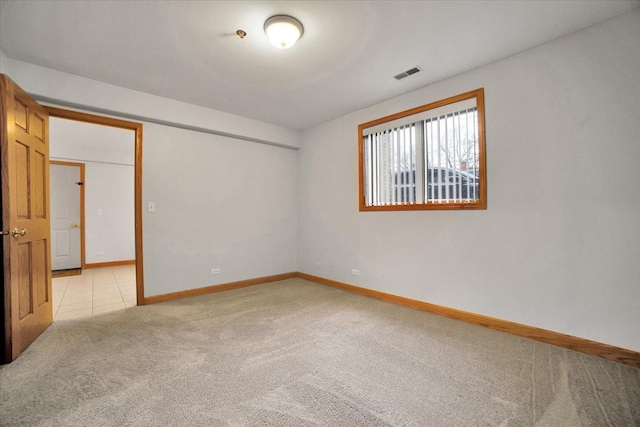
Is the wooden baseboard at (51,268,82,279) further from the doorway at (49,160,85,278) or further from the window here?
the window

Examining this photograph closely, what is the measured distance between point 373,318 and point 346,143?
2503 mm

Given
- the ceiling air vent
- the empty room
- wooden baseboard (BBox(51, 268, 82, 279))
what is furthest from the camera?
wooden baseboard (BBox(51, 268, 82, 279))

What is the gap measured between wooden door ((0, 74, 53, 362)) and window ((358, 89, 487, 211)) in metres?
3.46

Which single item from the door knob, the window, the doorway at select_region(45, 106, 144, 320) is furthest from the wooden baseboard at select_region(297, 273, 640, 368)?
the doorway at select_region(45, 106, 144, 320)

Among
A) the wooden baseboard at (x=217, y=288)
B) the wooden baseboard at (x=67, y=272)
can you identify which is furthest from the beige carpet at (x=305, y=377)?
the wooden baseboard at (x=67, y=272)

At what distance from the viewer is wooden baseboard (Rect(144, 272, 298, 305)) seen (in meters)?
3.42

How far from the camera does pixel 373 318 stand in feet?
9.38

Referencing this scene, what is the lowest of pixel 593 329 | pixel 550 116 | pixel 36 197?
pixel 593 329

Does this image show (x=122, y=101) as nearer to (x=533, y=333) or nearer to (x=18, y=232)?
(x=18, y=232)

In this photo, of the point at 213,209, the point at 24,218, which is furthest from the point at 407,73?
the point at 24,218

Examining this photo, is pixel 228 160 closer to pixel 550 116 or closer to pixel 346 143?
Result: pixel 346 143

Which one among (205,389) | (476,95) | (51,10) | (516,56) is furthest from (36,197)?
(516,56)

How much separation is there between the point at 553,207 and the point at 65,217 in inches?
318

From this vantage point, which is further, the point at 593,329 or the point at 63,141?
the point at 63,141
